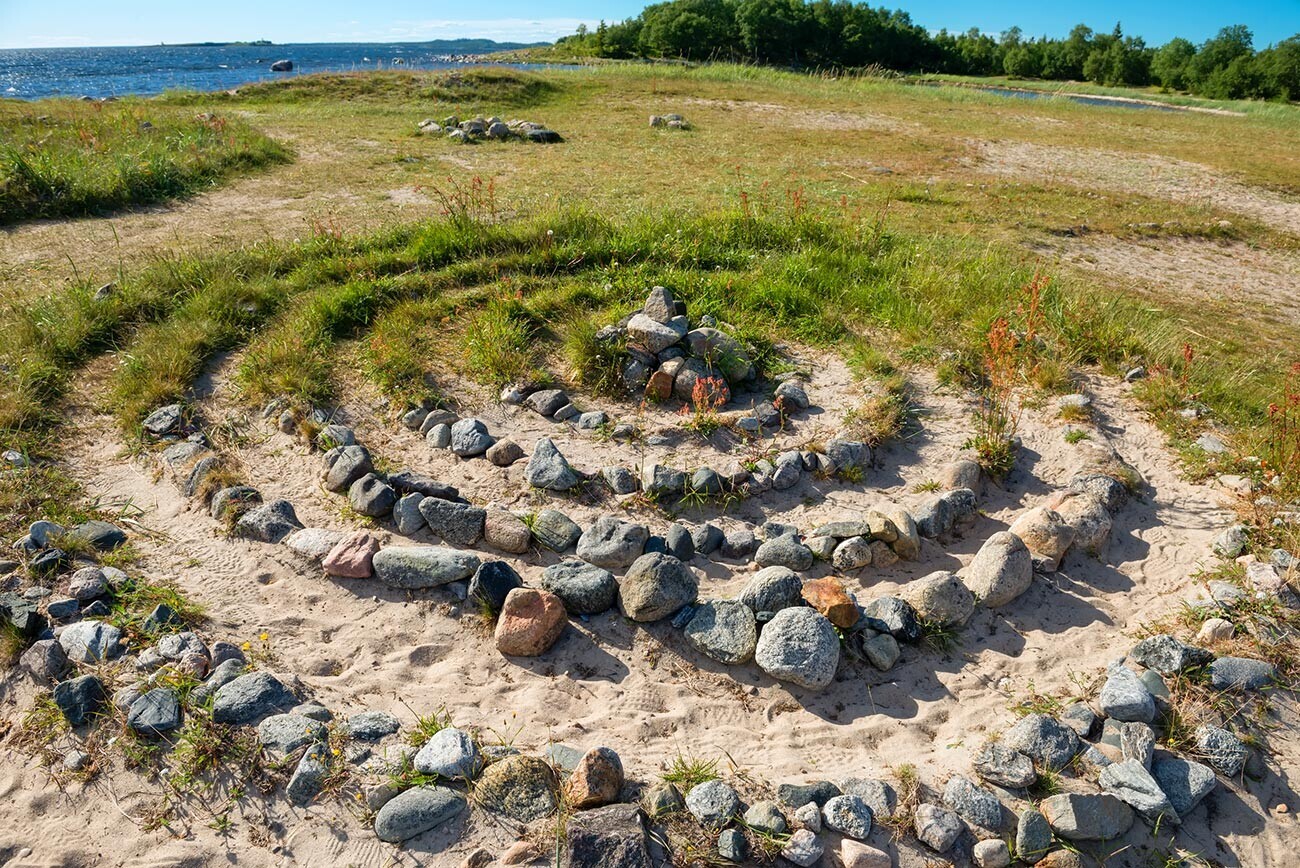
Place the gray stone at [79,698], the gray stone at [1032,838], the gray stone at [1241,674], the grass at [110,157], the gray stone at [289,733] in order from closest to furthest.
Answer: the gray stone at [1032,838], the gray stone at [289,733], the gray stone at [79,698], the gray stone at [1241,674], the grass at [110,157]

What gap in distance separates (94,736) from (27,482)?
8.12 ft

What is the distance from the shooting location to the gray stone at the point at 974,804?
2.95 m

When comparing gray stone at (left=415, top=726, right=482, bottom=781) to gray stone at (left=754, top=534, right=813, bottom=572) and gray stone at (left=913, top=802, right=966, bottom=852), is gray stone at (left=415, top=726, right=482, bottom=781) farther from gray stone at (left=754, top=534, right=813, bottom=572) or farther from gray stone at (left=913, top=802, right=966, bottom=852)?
gray stone at (left=754, top=534, right=813, bottom=572)

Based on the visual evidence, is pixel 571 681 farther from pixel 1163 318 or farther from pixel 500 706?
pixel 1163 318

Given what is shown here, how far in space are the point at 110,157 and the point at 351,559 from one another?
1107 cm

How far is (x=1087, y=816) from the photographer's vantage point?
2.91m

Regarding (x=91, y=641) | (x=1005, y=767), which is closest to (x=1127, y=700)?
(x=1005, y=767)

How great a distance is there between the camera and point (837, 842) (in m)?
2.89

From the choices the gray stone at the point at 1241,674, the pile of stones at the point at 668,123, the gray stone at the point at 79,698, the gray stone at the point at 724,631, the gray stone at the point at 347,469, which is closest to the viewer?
the gray stone at the point at 79,698

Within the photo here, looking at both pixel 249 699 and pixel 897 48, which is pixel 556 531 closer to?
pixel 249 699

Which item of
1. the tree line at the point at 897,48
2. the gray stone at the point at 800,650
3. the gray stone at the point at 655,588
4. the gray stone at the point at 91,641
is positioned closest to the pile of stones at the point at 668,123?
the gray stone at the point at 655,588

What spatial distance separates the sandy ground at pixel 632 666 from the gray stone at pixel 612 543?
30cm

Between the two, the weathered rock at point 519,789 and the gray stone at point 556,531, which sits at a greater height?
the gray stone at point 556,531

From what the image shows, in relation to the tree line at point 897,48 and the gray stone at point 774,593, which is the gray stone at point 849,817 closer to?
the gray stone at point 774,593
